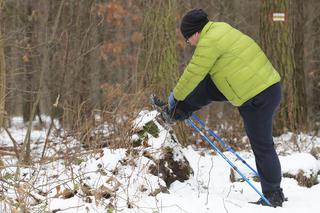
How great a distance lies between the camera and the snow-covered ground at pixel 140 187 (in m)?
3.63

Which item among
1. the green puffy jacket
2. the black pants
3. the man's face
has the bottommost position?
the black pants

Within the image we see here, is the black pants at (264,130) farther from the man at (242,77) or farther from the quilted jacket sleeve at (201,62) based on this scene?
the quilted jacket sleeve at (201,62)

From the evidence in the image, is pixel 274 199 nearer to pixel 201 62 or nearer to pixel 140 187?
pixel 140 187

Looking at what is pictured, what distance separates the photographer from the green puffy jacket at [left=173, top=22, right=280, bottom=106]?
12.5 feet

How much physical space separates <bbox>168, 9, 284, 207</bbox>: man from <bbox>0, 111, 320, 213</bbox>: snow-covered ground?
43 centimetres


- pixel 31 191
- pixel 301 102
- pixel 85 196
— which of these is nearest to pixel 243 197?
pixel 85 196

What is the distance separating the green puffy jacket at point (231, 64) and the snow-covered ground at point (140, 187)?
3.10 feet

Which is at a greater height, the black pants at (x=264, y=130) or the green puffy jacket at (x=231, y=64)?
the green puffy jacket at (x=231, y=64)

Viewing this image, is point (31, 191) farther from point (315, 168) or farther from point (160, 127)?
point (315, 168)

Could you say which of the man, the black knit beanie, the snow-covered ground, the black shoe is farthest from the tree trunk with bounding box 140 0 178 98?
the black shoe

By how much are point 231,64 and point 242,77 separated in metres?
0.15

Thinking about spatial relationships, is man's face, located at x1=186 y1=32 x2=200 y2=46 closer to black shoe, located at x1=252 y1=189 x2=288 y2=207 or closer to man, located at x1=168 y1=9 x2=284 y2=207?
man, located at x1=168 y1=9 x2=284 y2=207

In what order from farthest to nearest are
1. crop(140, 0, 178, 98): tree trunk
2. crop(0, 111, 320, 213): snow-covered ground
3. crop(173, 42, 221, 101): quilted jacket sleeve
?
1. crop(140, 0, 178, 98): tree trunk
2. crop(173, 42, 221, 101): quilted jacket sleeve
3. crop(0, 111, 320, 213): snow-covered ground

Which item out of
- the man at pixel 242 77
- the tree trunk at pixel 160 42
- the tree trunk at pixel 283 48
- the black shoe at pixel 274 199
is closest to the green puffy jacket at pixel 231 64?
the man at pixel 242 77
